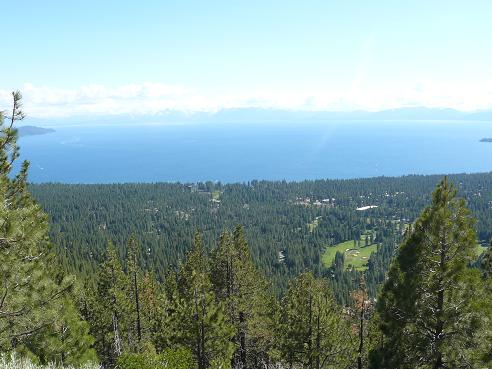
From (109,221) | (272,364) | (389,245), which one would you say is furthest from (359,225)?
(272,364)

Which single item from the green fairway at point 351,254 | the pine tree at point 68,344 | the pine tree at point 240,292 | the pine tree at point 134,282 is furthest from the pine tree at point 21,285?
the green fairway at point 351,254

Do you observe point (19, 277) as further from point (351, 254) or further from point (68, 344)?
point (351, 254)

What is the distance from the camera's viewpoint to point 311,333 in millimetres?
26078

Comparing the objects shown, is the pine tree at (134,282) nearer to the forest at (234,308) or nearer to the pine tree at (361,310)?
the forest at (234,308)

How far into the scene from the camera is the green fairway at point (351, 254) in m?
130

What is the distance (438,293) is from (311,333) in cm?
1323

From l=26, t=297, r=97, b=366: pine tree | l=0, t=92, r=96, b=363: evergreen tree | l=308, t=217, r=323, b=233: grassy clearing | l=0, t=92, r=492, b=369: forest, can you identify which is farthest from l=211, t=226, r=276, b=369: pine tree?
l=308, t=217, r=323, b=233: grassy clearing

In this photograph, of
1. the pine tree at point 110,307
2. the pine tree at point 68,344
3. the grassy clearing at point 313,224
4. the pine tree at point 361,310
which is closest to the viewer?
the pine tree at point 68,344

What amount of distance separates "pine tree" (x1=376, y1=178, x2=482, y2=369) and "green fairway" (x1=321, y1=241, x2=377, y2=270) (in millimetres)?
112694

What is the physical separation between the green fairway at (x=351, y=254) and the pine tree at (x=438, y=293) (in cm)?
11269

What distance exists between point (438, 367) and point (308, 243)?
453 ft

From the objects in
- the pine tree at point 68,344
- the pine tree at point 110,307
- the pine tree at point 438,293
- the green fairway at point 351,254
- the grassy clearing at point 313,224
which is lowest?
the green fairway at point 351,254

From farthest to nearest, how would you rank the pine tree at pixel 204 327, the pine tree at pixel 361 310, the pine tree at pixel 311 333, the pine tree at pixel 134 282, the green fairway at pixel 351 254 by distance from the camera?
the green fairway at pixel 351 254
the pine tree at pixel 134 282
the pine tree at pixel 361 310
the pine tree at pixel 311 333
the pine tree at pixel 204 327

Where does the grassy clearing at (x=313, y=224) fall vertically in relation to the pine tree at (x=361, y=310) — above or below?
below
